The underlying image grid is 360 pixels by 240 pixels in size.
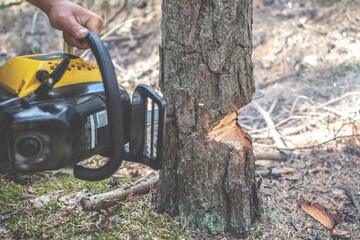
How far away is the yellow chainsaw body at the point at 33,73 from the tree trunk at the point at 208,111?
0.40 m

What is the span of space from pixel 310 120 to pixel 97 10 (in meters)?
4.43

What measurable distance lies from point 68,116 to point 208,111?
2.21 ft

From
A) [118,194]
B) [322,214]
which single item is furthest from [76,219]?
[322,214]

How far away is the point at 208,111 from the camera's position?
1.53 meters

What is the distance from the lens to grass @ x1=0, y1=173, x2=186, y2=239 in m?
1.65

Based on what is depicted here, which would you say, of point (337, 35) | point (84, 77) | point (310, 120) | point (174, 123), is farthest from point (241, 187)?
point (337, 35)

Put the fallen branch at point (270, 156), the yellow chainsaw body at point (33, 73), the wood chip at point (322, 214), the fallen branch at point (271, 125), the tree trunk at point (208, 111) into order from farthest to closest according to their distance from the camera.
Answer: the fallen branch at point (271, 125)
the fallen branch at point (270, 156)
the wood chip at point (322, 214)
the tree trunk at point (208, 111)
the yellow chainsaw body at point (33, 73)

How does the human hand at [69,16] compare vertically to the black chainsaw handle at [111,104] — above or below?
above

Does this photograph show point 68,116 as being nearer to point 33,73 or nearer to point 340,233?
point 33,73

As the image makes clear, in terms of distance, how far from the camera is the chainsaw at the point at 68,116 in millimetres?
1167

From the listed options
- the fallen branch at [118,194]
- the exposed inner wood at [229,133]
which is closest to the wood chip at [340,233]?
the exposed inner wood at [229,133]

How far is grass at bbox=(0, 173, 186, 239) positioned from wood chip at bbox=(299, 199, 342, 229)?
0.83m

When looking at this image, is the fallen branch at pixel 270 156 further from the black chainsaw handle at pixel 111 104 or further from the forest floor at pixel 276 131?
the black chainsaw handle at pixel 111 104

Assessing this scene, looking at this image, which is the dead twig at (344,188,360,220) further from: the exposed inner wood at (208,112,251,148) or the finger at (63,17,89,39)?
the finger at (63,17,89,39)
